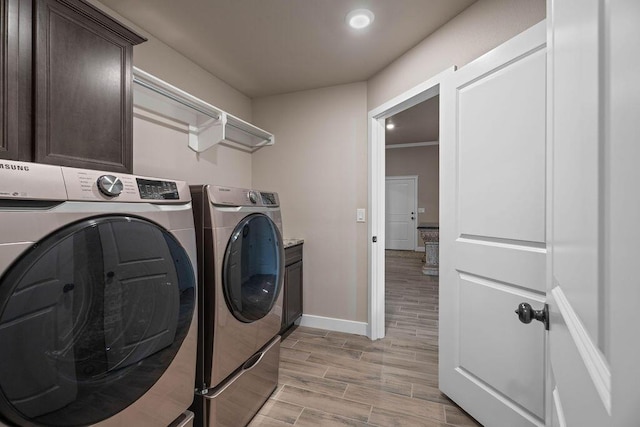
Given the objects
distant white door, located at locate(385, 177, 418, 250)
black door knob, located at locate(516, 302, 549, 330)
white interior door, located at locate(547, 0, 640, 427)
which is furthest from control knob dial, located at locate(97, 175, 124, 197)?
distant white door, located at locate(385, 177, 418, 250)

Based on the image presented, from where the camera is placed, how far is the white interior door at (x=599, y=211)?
0.97 feet

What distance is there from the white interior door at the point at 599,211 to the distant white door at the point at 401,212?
706 centimetres

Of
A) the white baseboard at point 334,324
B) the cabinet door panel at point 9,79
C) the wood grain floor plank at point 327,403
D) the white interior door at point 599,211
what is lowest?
the wood grain floor plank at point 327,403

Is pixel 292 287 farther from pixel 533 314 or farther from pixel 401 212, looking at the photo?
pixel 401 212

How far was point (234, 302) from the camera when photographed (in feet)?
4.75

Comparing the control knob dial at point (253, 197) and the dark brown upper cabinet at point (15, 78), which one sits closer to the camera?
the dark brown upper cabinet at point (15, 78)

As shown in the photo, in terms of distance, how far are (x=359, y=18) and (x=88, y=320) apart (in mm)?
2075

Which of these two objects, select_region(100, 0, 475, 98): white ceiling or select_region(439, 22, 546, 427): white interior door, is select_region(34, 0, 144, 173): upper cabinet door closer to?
select_region(100, 0, 475, 98): white ceiling

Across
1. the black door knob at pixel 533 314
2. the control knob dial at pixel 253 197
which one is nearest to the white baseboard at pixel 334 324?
the control knob dial at pixel 253 197

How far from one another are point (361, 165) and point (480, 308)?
64.4 inches

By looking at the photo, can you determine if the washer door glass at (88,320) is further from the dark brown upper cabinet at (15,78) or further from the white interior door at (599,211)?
the white interior door at (599,211)

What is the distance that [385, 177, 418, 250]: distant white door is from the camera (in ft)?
24.3

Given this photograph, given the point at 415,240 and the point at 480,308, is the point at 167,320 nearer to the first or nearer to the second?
the point at 480,308

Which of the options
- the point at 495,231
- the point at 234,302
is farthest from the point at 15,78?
the point at 495,231
